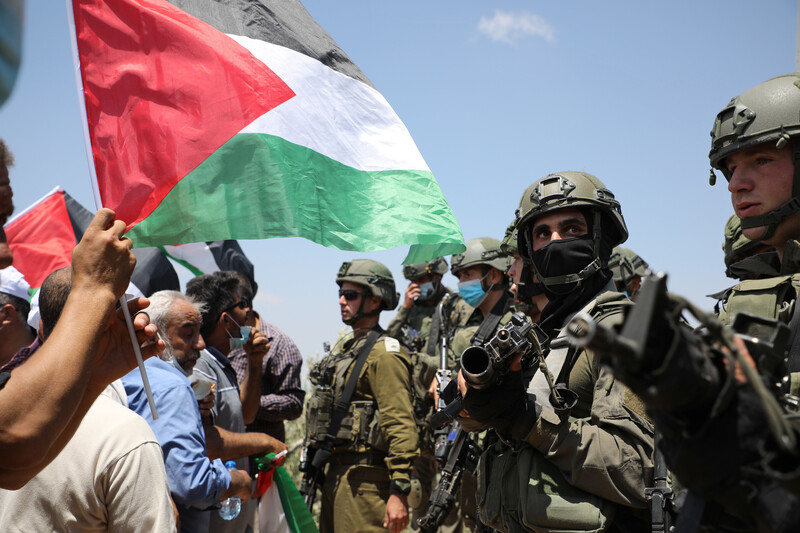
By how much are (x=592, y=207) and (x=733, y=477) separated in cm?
275

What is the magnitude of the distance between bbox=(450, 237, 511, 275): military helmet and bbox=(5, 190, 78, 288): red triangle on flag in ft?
15.8

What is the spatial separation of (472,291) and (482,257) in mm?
542

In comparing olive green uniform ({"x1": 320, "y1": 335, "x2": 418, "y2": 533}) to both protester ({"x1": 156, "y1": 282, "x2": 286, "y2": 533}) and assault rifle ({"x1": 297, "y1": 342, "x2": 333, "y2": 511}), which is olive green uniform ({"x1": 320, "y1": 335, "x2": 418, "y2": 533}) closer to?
assault rifle ({"x1": 297, "y1": 342, "x2": 333, "y2": 511})

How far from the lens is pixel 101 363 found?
2570 mm

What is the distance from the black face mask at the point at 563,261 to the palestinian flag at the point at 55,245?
5580 mm

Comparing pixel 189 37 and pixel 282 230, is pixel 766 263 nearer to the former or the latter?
pixel 282 230

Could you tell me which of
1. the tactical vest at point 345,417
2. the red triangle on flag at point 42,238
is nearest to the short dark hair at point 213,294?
the tactical vest at point 345,417

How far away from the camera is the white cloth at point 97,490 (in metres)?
2.70

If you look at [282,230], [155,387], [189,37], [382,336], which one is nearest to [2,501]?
[155,387]

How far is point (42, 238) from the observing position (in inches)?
332

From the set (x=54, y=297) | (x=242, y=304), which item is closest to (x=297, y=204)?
(x=54, y=297)

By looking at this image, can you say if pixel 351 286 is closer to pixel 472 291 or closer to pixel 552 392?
pixel 472 291

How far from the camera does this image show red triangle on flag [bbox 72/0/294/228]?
132 inches

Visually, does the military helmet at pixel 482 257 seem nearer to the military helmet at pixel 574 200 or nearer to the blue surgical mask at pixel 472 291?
the blue surgical mask at pixel 472 291
